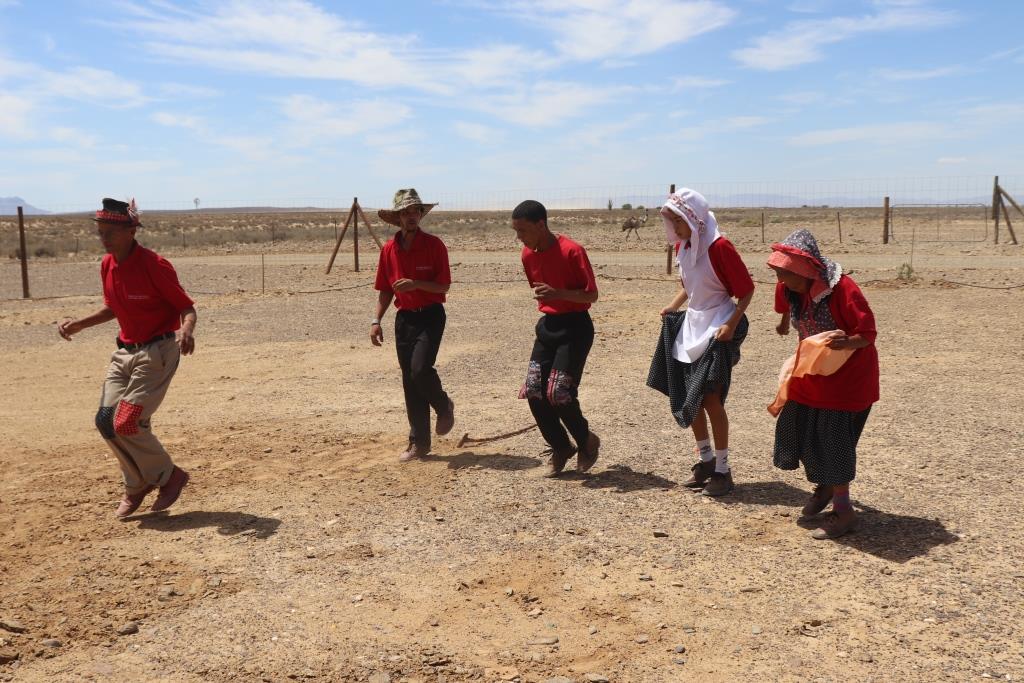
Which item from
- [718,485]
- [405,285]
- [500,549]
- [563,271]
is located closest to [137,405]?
[405,285]

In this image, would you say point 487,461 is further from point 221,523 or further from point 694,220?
point 694,220

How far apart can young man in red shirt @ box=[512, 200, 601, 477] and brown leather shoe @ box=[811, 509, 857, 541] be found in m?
1.65

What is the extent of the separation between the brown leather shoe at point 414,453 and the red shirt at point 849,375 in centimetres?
285

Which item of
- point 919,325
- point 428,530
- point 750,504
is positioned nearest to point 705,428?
point 750,504

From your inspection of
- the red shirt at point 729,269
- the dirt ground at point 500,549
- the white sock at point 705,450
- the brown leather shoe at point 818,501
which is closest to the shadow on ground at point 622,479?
the dirt ground at point 500,549

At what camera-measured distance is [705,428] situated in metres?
5.75

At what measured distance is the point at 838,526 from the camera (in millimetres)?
4918

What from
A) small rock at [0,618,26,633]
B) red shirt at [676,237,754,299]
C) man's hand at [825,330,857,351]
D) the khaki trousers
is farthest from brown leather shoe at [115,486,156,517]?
man's hand at [825,330,857,351]

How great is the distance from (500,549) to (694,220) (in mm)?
2047

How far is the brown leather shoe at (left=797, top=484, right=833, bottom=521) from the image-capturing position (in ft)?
16.9

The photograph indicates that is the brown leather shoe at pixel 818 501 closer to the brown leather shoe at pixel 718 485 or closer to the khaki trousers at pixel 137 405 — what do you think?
the brown leather shoe at pixel 718 485

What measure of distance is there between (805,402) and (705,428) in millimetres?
941

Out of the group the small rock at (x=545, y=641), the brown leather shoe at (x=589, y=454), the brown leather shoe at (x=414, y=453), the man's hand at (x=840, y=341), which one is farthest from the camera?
the brown leather shoe at (x=414, y=453)

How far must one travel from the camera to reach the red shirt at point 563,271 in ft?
19.0
